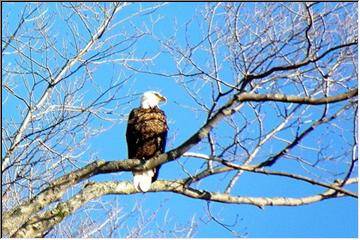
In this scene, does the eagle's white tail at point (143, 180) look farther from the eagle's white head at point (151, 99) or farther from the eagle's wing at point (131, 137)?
the eagle's white head at point (151, 99)

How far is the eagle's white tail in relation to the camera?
3539 mm

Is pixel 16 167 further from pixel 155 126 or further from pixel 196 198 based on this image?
pixel 196 198

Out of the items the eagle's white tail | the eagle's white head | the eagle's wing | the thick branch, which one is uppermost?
the eagle's white head

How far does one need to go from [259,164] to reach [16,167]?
7.22 ft

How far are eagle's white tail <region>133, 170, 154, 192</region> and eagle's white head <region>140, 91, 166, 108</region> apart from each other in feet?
3.14

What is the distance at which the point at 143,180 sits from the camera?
11.8ft

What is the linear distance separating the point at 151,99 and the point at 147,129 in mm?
227

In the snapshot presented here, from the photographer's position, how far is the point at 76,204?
3453 mm

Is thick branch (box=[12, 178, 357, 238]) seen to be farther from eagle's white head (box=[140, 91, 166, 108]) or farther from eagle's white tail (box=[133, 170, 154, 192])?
eagle's white head (box=[140, 91, 166, 108])

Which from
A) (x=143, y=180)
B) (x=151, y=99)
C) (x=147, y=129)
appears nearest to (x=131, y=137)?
(x=147, y=129)

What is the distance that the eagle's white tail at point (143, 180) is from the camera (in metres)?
3.54

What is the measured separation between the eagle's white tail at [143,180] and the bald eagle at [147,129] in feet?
2.27

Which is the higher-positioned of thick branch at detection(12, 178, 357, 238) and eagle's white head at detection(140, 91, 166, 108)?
eagle's white head at detection(140, 91, 166, 108)

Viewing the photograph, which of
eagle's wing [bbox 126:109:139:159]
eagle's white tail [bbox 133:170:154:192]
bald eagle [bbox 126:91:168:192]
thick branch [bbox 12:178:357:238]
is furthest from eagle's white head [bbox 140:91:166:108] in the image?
thick branch [bbox 12:178:357:238]
